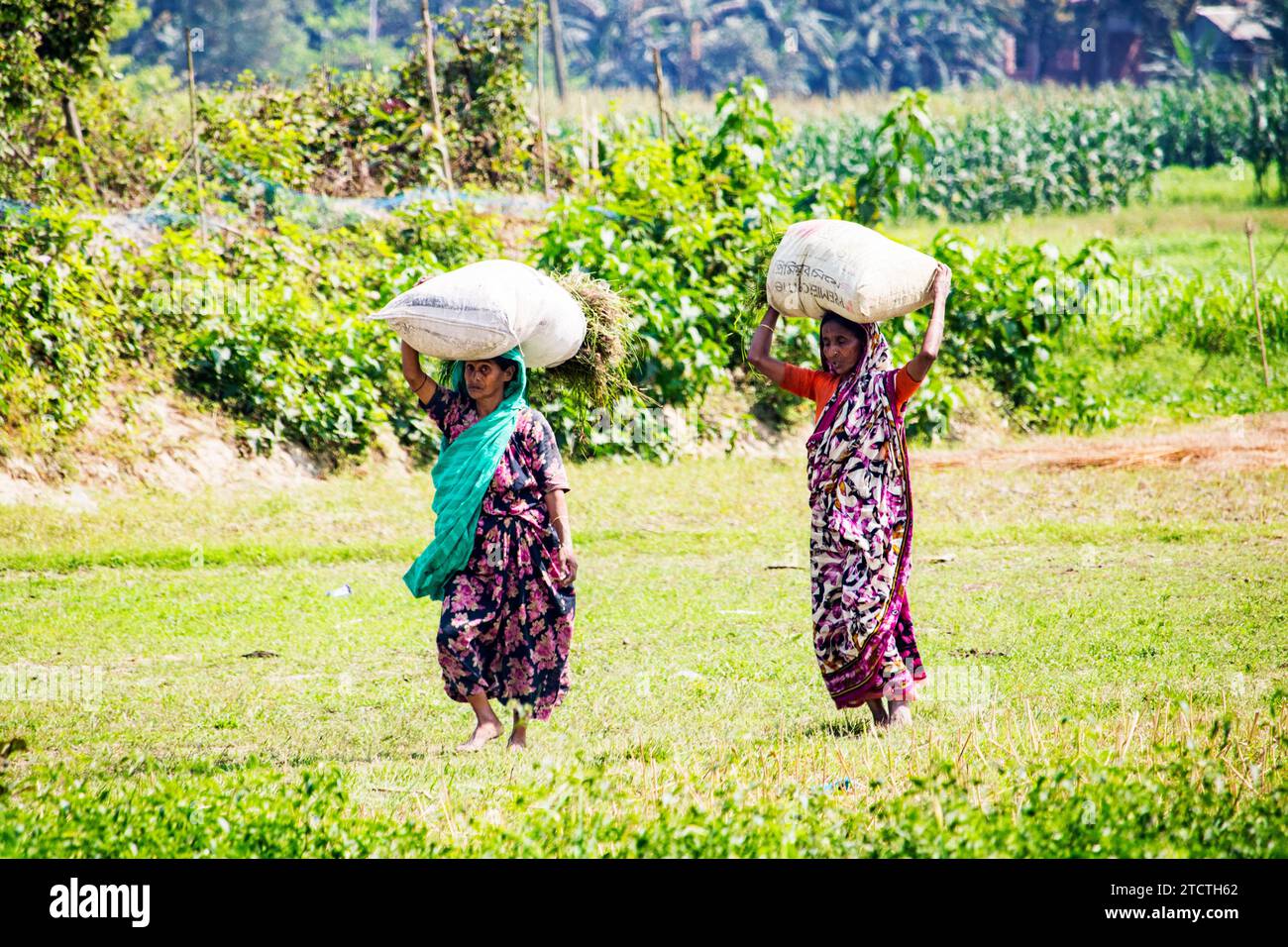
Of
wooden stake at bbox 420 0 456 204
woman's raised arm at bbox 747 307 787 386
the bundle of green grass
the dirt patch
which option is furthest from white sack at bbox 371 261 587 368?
wooden stake at bbox 420 0 456 204

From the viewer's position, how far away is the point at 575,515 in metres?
11.6

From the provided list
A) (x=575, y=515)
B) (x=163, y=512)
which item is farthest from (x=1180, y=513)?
(x=163, y=512)

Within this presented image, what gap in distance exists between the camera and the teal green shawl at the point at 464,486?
5812mm

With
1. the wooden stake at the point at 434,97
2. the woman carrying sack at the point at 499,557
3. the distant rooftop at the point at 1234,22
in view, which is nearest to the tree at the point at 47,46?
the wooden stake at the point at 434,97

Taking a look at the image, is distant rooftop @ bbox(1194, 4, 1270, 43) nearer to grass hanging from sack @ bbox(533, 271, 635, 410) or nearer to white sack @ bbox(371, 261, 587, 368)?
grass hanging from sack @ bbox(533, 271, 635, 410)

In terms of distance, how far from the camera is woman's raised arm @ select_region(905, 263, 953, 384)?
5.79 metres

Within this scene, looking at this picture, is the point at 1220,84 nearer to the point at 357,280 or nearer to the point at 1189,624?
the point at 357,280

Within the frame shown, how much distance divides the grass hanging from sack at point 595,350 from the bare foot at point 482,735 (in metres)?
1.53

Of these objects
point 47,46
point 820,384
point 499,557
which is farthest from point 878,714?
point 47,46

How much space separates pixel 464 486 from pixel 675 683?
1.73 metres

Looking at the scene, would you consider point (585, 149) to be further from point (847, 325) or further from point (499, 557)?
point (499, 557)

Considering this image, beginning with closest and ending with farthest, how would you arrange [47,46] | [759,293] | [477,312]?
[477,312] → [759,293] → [47,46]

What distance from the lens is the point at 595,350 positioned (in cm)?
649
